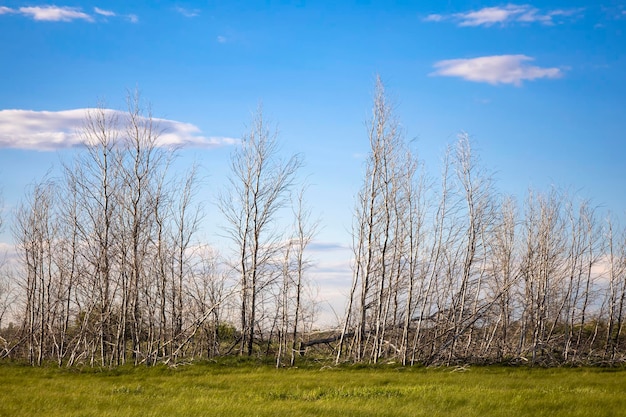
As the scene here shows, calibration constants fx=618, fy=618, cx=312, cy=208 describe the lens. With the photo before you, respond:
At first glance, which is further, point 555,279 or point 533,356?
point 555,279

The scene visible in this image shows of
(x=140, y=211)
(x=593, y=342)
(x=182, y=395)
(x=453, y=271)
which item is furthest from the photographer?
(x=593, y=342)

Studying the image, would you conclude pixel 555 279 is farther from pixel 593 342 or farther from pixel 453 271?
pixel 453 271

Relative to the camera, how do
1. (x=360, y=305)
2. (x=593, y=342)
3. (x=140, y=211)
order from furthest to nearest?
(x=593, y=342), (x=360, y=305), (x=140, y=211)


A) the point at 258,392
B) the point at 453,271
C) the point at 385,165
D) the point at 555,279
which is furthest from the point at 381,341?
the point at 555,279

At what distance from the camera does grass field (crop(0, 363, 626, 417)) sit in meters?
11.0

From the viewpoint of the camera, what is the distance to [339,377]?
55.0ft

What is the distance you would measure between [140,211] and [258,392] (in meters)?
8.99

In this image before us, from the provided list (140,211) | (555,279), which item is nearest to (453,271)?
(555,279)

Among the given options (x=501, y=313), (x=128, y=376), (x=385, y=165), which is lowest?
(x=128, y=376)

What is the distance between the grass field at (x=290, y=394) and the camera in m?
11.0

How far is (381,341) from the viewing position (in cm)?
2067

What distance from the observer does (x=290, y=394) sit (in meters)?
13.1

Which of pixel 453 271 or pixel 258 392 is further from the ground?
pixel 453 271

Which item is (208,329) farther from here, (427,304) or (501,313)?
(501,313)
